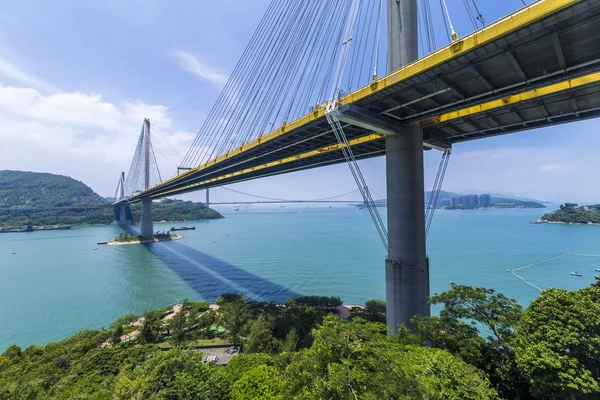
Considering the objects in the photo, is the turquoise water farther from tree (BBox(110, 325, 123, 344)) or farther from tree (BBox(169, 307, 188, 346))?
tree (BBox(169, 307, 188, 346))

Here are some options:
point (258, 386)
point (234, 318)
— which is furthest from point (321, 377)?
point (234, 318)

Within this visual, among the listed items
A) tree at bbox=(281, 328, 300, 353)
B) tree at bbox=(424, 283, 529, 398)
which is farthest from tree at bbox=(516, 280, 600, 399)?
tree at bbox=(281, 328, 300, 353)

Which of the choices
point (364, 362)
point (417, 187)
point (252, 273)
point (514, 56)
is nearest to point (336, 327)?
point (364, 362)

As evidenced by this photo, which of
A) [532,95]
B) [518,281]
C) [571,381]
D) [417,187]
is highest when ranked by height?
[532,95]

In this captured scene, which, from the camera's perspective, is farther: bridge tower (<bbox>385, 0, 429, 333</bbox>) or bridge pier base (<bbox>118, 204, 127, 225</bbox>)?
bridge pier base (<bbox>118, 204, 127, 225</bbox>)

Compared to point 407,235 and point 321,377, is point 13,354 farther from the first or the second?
point 407,235

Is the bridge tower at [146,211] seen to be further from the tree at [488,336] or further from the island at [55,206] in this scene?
the tree at [488,336]

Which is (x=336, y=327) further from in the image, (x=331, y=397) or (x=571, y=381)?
(x=571, y=381)
